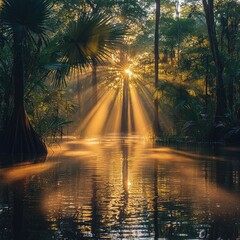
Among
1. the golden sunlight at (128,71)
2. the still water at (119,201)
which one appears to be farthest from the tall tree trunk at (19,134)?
the golden sunlight at (128,71)

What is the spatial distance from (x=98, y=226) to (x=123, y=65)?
46.2 meters

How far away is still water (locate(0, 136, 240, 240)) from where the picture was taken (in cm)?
649

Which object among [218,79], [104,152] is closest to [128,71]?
[218,79]

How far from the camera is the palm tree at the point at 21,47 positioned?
17078 mm

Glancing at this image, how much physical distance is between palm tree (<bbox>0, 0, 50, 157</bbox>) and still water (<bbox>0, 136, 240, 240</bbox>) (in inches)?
114

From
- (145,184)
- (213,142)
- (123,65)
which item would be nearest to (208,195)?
(145,184)

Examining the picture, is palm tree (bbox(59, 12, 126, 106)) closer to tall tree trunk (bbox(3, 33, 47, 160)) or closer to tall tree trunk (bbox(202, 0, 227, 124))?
tall tree trunk (bbox(3, 33, 47, 160))

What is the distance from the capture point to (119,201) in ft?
28.9

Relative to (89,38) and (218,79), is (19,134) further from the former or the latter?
(218,79)

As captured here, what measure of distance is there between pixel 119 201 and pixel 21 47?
10.8 meters

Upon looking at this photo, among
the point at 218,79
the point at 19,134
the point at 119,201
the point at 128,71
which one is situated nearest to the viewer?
the point at 119,201

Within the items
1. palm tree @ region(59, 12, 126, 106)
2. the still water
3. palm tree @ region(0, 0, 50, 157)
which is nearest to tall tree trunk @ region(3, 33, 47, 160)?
palm tree @ region(0, 0, 50, 157)

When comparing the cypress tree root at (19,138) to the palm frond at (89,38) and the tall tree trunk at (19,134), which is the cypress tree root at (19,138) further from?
the palm frond at (89,38)

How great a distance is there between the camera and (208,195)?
9523 mm
